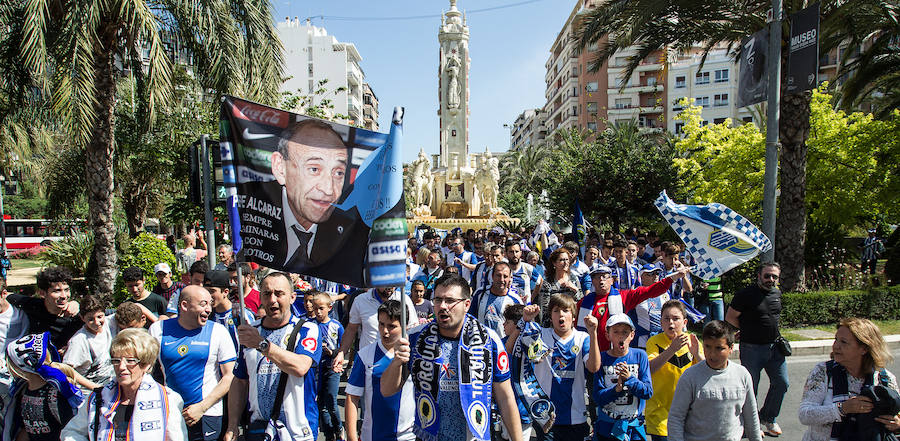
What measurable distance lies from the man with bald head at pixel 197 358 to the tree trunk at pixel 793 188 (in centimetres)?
1062

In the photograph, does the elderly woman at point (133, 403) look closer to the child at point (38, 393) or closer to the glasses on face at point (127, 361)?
the glasses on face at point (127, 361)

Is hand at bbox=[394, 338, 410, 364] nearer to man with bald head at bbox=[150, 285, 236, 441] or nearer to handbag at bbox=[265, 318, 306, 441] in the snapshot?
handbag at bbox=[265, 318, 306, 441]

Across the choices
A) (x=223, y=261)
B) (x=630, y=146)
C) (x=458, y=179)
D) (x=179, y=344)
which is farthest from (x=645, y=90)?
(x=179, y=344)

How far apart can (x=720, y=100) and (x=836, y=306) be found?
47.0 metres

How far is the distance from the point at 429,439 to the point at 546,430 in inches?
55.5

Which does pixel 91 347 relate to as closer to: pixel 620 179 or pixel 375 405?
pixel 375 405

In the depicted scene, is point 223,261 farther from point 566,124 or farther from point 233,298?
point 566,124

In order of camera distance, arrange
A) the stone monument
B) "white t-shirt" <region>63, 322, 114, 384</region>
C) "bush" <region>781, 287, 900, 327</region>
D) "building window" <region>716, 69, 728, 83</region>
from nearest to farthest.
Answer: "white t-shirt" <region>63, 322, 114, 384</region>, "bush" <region>781, 287, 900, 327</region>, the stone monument, "building window" <region>716, 69, 728, 83</region>

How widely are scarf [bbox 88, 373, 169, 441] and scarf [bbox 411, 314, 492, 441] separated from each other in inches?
55.0

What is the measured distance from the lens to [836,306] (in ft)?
36.1

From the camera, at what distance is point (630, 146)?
85.9 feet

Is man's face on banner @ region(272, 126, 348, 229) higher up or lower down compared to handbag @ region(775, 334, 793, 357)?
higher up

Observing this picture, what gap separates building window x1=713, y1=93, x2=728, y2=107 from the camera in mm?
53125

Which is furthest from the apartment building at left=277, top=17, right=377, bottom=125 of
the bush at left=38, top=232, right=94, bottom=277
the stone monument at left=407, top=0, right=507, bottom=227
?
the bush at left=38, top=232, right=94, bottom=277
